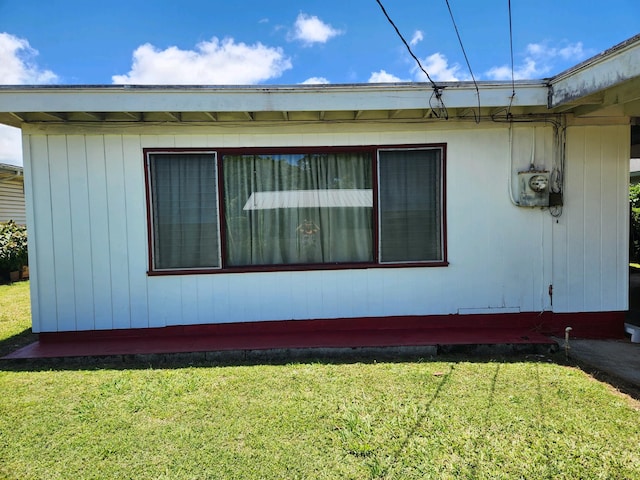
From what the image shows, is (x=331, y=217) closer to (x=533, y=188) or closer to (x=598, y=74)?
(x=533, y=188)

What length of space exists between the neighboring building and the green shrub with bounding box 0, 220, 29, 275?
A: 5.53ft

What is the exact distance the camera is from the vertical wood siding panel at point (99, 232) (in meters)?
4.23

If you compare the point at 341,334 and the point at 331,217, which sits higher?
the point at 331,217

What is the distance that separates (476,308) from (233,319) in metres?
2.85

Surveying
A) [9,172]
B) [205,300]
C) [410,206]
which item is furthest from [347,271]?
[9,172]

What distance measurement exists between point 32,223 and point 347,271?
3522 mm

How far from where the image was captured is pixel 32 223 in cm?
417

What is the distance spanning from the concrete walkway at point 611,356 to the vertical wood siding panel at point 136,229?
4.61 meters

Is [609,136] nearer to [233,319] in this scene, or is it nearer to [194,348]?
[233,319]

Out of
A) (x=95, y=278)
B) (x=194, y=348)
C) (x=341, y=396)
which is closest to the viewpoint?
(x=341, y=396)

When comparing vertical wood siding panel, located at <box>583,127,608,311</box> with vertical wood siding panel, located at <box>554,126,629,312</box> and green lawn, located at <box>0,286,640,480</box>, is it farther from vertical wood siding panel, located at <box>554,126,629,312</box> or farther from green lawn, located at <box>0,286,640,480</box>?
green lawn, located at <box>0,286,640,480</box>

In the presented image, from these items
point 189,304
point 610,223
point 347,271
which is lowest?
point 189,304

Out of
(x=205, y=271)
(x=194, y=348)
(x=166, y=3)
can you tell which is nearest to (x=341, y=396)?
(x=194, y=348)

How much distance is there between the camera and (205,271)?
14.4ft
